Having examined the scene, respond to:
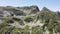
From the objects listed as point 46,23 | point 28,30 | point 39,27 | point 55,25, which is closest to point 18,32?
point 28,30

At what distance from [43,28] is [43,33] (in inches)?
349

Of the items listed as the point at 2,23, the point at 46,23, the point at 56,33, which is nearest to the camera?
the point at 56,33

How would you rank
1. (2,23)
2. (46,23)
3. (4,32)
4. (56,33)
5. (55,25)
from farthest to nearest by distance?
(2,23) < (4,32) < (46,23) < (55,25) < (56,33)

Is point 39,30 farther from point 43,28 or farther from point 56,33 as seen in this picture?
point 56,33

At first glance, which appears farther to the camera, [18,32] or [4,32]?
[4,32]

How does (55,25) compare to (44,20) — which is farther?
(44,20)

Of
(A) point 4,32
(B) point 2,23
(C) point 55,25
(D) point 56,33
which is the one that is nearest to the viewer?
(D) point 56,33

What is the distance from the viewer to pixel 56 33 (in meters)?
144

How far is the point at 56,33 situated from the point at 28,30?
40.6m

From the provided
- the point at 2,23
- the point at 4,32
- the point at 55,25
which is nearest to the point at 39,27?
the point at 55,25

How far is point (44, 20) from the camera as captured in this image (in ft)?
562

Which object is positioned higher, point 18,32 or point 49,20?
point 49,20

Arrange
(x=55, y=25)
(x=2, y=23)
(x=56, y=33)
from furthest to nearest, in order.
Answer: (x=2, y=23), (x=55, y=25), (x=56, y=33)

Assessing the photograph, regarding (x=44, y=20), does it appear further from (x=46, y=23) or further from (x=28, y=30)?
(x=28, y=30)
